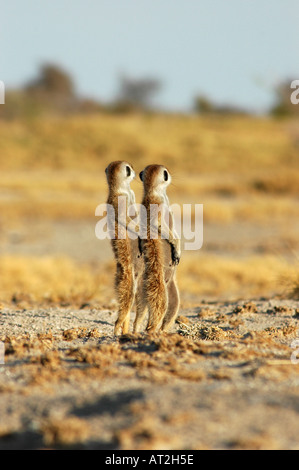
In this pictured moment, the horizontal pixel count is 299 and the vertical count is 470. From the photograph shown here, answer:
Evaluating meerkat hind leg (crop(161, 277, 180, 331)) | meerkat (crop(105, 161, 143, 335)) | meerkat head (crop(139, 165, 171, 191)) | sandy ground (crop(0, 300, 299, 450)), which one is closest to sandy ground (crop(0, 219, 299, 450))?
sandy ground (crop(0, 300, 299, 450))

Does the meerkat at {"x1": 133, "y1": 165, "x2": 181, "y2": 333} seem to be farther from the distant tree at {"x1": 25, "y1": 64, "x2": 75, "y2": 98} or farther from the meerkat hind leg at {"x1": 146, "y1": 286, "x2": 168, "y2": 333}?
the distant tree at {"x1": 25, "y1": 64, "x2": 75, "y2": 98}

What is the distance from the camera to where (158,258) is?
512 centimetres

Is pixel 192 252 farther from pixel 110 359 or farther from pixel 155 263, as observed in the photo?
pixel 110 359

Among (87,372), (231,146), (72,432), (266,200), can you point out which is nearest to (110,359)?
(87,372)

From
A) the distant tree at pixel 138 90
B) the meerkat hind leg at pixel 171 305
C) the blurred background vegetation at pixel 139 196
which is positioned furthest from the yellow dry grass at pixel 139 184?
the distant tree at pixel 138 90

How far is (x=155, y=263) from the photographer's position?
16.8 feet

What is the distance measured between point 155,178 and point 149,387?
217cm

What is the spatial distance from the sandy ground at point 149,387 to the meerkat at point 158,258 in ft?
0.96

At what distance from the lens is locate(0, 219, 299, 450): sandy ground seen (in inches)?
122

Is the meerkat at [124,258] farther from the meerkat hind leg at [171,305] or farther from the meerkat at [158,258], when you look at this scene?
the meerkat hind leg at [171,305]

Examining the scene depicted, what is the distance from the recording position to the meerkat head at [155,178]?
538cm

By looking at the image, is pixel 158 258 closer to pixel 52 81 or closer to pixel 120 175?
pixel 120 175

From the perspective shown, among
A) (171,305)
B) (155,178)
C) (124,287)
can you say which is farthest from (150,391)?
(155,178)
